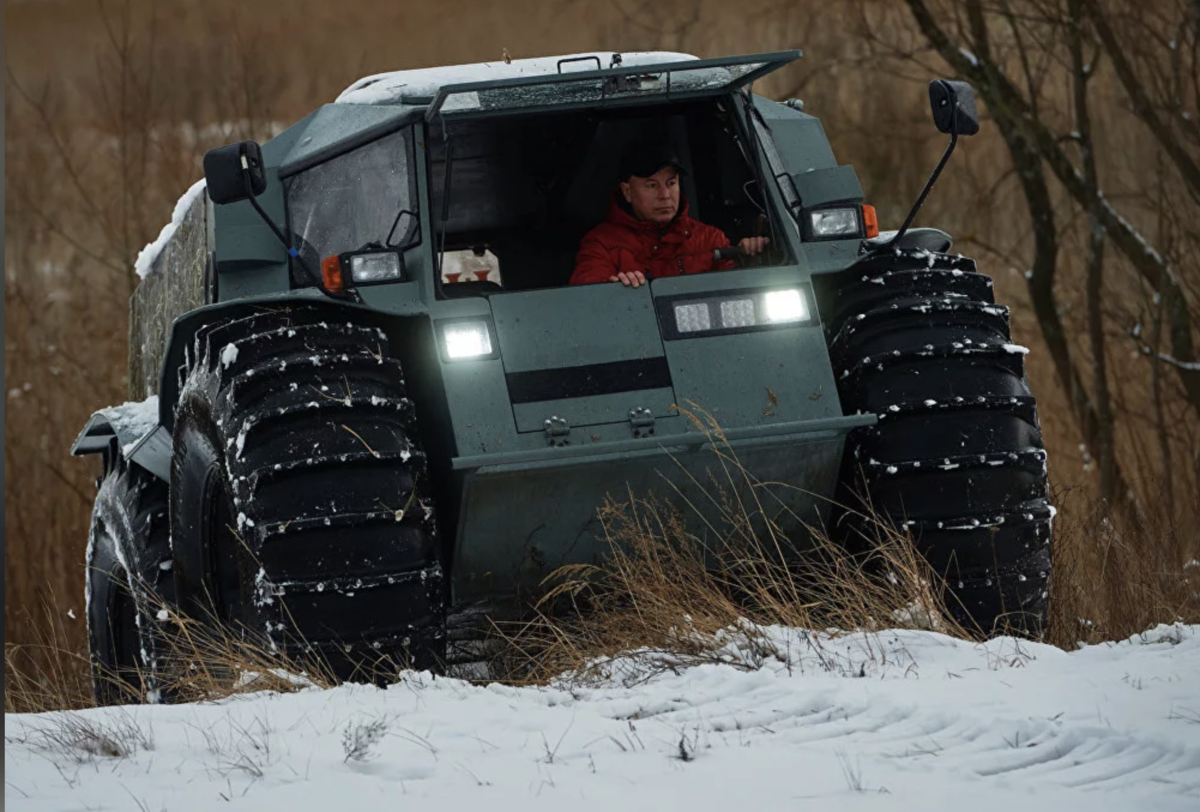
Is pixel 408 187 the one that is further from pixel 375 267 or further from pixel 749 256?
pixel 749 256

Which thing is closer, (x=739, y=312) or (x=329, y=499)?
(x=329, y=499)

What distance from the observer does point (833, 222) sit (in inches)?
262

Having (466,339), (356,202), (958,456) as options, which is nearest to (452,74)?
(356,202)

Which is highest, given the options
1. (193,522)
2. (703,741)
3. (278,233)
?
(278,233)

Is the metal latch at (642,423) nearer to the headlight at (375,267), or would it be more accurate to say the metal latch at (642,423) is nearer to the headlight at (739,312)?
the headlight at (739,312)

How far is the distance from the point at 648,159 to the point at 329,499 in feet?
7.21

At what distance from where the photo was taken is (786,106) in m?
7.70

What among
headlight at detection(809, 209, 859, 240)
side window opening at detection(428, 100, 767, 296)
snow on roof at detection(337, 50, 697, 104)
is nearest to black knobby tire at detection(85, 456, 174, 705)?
side window opening at detection(428, 100, 767, 296)

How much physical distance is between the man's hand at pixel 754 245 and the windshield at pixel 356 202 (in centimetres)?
126

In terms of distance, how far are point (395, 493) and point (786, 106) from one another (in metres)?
2.92

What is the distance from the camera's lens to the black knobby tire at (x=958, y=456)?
20.4 feet

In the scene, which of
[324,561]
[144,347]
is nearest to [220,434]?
[324,561]

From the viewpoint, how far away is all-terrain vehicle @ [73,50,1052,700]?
5695 millimetres

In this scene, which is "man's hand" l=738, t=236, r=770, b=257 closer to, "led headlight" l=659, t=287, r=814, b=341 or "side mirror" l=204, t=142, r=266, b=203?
"led headlight" l=659, t=287, r=814, b=341
